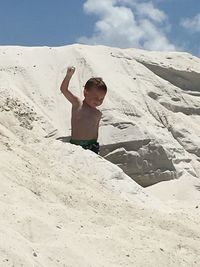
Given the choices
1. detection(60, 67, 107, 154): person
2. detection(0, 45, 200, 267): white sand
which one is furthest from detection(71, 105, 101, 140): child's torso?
detection(0, 45, 200, 267): white sand

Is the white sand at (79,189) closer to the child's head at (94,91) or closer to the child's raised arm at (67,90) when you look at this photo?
the child's raised arm at (67,90)

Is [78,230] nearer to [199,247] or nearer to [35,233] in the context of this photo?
[35,233]

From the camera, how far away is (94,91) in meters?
6.27

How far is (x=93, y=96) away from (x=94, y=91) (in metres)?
0.07

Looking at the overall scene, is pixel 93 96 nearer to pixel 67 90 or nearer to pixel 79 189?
pixel 67 90

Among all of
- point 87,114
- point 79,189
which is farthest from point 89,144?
point 79,189

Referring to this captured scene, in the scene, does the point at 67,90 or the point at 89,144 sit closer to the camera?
the point at 89,144

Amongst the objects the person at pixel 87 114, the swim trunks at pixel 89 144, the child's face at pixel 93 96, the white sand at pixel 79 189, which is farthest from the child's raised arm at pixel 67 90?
the white sand at pixel 79 189

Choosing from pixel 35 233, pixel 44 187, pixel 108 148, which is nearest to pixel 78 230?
pixel 35 233

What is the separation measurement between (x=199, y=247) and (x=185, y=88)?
943cm

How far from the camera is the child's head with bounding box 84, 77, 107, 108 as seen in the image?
6.26 m

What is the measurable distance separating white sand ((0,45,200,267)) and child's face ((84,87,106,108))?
802 millimetres

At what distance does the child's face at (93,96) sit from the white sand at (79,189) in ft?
2.63

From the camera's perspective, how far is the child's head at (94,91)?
626cm
